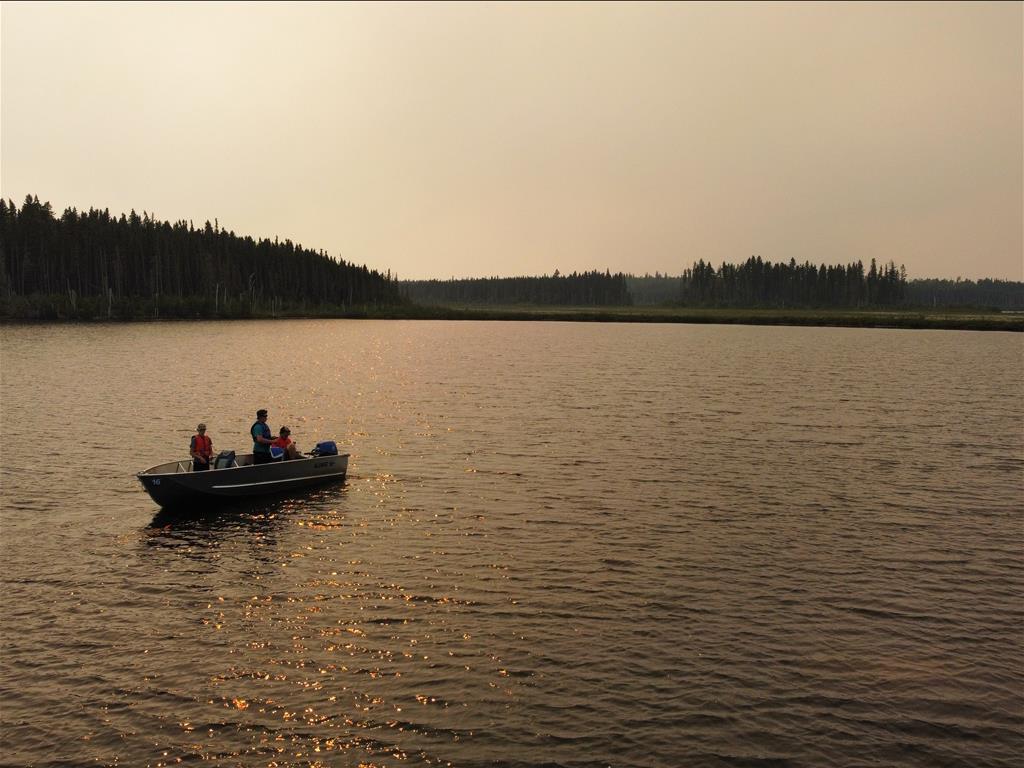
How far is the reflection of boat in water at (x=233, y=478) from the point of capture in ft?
88.5

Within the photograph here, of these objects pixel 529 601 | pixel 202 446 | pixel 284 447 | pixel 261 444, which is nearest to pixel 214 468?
pixel 202 446

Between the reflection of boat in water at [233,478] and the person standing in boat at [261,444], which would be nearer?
the reflection of boat in water at [233,478]

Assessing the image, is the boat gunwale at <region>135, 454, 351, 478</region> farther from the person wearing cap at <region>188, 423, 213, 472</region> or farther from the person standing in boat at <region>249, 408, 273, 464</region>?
the person standing in boat at <region>249, 408, 273, 464</region>

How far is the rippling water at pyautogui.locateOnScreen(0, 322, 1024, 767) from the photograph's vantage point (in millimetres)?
13406

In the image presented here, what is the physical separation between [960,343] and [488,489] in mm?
137979

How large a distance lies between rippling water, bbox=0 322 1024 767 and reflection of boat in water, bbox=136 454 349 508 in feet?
3.28

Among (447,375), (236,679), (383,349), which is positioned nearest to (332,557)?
(236,679)

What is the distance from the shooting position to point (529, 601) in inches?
759

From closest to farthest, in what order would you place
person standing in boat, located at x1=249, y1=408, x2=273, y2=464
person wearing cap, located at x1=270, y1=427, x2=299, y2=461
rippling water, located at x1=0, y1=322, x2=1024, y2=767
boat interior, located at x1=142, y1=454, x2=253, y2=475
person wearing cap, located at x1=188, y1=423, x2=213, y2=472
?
rippling water, located at x1=0, y1=322, x2=1024, y2=767, boat interior, located at x1=142, y1=454, x2=253, y2=475, person wearing cap, located at x1=188, y1=423, x2=213, y2=472, person standing in boat, located at x1=249, y1=408, x2=273, y2=464, person wearing cap, located at x1=270, y1=427, x2=299, y2=461

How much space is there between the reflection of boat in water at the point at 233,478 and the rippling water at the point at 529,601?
100 centimetres

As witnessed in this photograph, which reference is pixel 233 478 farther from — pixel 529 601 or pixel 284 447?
pixel 529 601

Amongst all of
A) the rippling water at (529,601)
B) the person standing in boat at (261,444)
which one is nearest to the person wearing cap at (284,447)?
the person standing in boat at (261,444)

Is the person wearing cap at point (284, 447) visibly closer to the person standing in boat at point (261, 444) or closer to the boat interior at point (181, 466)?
the person standing in boat at point (261, 444)

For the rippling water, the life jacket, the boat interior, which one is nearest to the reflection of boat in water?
the boat interior
